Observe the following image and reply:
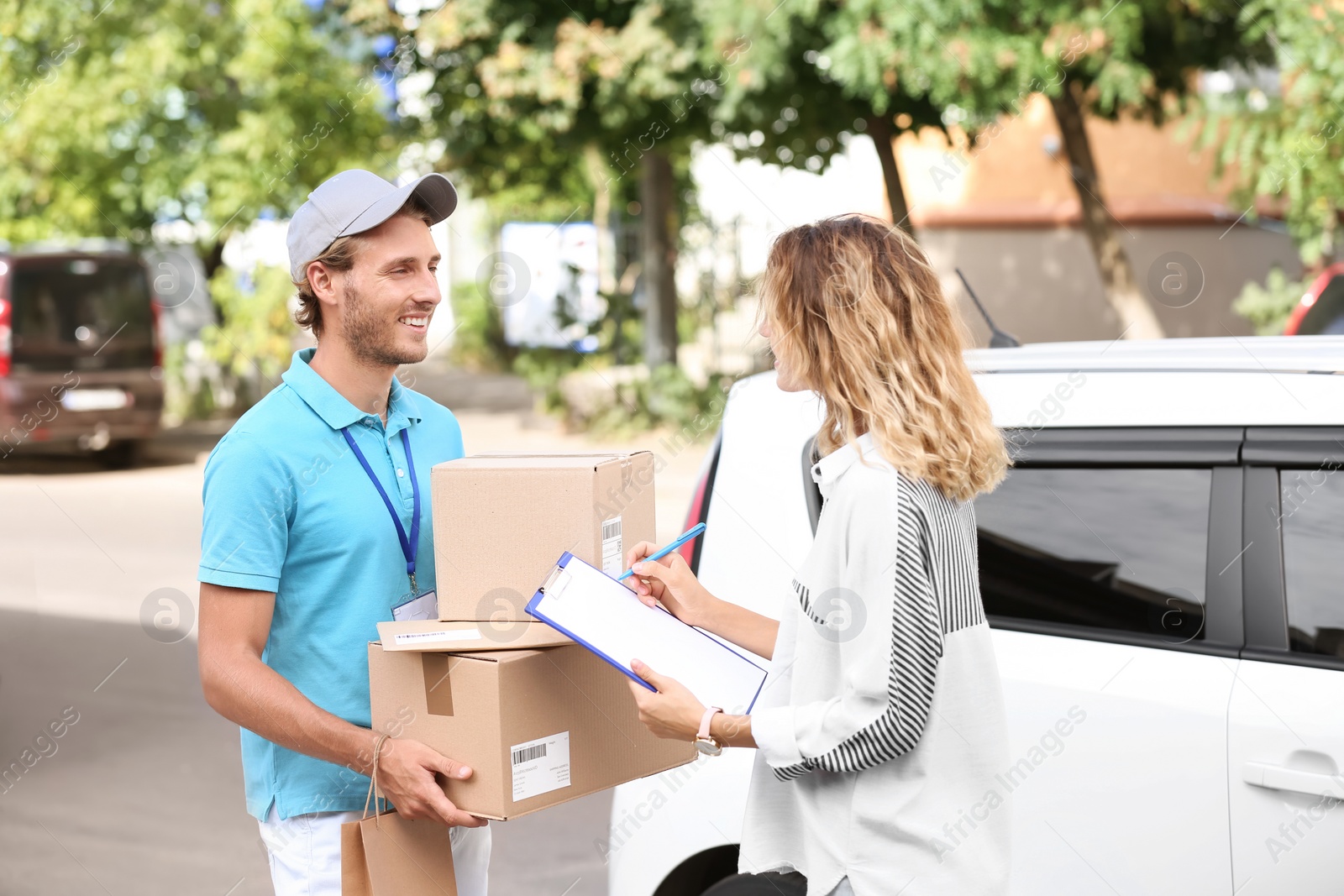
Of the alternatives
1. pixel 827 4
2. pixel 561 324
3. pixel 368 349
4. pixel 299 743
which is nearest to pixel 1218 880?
pixel 299 743

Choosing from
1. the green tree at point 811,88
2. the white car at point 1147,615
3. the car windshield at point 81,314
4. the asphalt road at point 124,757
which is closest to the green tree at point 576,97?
the green tree at point 811,88

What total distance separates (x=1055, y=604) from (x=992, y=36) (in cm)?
784

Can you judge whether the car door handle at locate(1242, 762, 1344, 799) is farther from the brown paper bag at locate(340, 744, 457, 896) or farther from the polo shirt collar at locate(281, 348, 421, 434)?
the polo shirt collar at locate(281, 348, 421, 434)

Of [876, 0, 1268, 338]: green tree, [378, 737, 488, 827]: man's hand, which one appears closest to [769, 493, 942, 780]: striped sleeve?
[378, 737, 488, 827]: man's hand

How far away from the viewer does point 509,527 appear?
2.06m

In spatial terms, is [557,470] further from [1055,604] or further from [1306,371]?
[1306,371]

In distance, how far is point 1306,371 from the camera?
2482 millimetres

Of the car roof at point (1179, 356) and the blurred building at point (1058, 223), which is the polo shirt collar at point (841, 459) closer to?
the car roof at point (1179, 356)

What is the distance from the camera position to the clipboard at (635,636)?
6.41ft

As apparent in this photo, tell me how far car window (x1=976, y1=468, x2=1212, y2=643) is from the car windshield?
44.8 feet

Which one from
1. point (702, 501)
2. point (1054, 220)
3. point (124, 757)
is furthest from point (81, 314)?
point (702, 501)

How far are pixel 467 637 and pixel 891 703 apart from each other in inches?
26.2

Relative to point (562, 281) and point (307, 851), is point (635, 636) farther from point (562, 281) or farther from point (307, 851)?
point (562, 281)

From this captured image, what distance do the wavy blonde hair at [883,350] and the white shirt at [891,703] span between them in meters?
0.05
